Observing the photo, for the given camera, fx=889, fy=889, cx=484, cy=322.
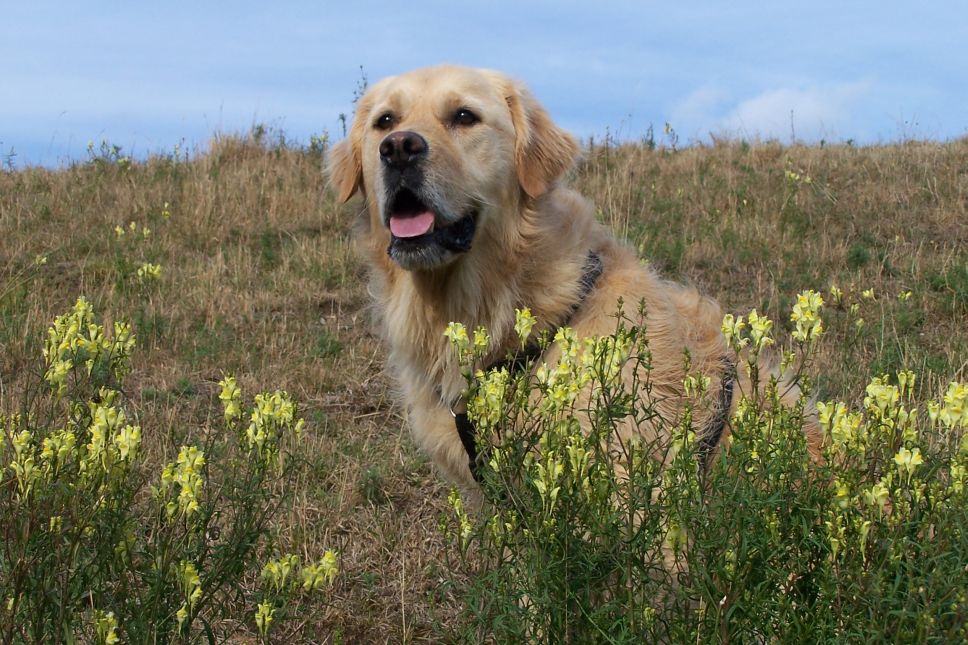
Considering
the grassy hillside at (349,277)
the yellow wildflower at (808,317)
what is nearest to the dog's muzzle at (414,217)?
the grassy hillside at (349,277)

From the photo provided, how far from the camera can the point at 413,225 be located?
3.60 metres

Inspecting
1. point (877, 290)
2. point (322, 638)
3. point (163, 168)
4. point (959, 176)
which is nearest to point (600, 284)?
point (322, 638)

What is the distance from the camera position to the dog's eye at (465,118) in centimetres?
379

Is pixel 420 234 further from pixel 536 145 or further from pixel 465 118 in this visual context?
pixel 536 145

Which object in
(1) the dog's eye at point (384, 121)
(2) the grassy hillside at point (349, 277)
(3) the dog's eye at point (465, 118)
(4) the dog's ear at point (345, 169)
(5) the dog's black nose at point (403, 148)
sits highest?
(3) the dog's eye at point (465, 118)

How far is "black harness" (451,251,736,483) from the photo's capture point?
2961 millimetres

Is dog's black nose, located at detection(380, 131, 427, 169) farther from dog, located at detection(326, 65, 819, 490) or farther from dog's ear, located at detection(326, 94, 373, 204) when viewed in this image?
dog's ear, located at detection(326, 94, 373, 204)

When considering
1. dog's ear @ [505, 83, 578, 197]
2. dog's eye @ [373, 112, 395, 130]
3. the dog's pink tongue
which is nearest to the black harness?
dog's ear @ [505, 83, 578, 197]

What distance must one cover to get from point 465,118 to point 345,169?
2.48 feet

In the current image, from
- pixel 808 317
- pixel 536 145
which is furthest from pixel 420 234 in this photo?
pixel 808 317

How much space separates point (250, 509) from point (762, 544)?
3.80ft

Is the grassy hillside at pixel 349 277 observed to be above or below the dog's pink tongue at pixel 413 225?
below

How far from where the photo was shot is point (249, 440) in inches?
83.3

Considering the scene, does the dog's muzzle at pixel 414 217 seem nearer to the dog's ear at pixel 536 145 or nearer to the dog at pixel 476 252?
the dog at pixel 476 252
